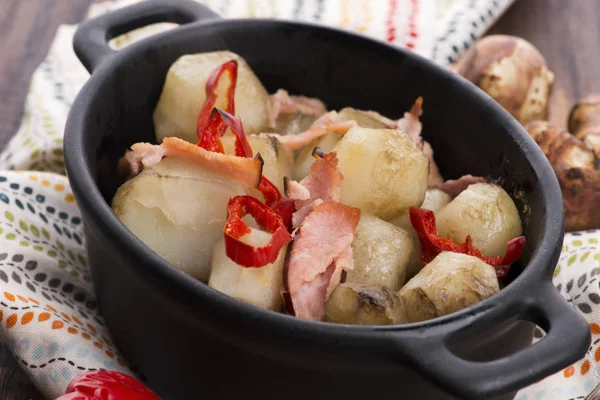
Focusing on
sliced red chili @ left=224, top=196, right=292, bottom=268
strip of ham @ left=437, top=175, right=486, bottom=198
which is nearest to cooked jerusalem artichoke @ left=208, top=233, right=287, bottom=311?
sliced red chili @ left=224, top=196, right=292, bottom=268

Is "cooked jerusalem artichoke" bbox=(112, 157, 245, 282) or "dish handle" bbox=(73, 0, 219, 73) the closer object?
"cooked jerusalem artichoke" bbox=(112, 157, 245, 282)

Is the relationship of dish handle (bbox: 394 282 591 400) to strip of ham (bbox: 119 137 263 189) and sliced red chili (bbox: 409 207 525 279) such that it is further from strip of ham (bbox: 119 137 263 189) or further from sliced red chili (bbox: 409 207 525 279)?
strip of ham (bbox: 119 137 263 189)

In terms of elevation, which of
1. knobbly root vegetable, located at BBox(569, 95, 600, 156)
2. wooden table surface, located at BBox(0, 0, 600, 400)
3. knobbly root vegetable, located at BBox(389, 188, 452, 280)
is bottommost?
wooden table surface, located at BBox(0, 0, 600, 400)

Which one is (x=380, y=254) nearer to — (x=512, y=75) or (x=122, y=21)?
(x=122, y=21)

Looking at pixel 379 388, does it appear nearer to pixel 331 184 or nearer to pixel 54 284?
pixel 331 184

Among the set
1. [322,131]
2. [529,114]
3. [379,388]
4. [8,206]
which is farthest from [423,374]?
[529,114]

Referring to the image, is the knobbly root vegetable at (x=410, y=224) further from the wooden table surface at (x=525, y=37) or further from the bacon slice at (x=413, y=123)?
the wooden table surface at (x=525, y=37)
